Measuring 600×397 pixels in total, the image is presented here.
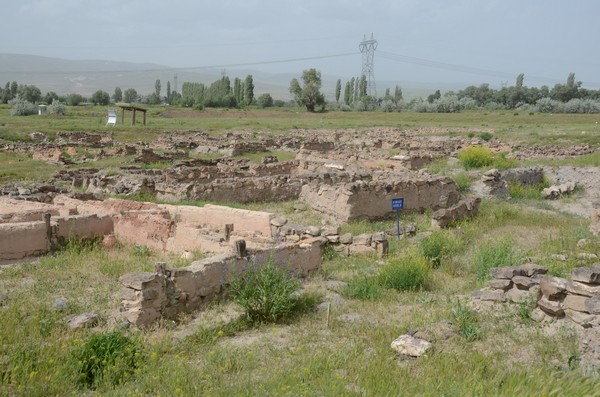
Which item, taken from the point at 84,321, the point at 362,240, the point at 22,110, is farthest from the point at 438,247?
the point at 22,110

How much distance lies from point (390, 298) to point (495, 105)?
87.7 meters

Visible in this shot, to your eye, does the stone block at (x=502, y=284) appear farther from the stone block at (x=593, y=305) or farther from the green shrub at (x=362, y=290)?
the green shrub at (x=362, y=290)

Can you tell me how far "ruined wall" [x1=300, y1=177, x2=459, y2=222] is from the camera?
13.9 metres

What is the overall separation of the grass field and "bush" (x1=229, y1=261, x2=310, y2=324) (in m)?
0.16

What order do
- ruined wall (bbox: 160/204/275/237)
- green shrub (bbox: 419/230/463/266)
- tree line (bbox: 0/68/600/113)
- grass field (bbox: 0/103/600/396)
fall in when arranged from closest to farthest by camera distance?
grass field (bbox: 0/103/600/396)
green shrub (bbox: 419/230/463/266)
ruined wall (bbox: 160/204/275/237)
tree line (bbox: 0/68/600/113)

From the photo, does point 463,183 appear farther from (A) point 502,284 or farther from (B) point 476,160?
(A) point 502,284

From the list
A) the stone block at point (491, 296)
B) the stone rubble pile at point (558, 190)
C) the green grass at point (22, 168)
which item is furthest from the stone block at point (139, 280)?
the green grass at point (22, 168)

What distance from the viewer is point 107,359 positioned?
559cm

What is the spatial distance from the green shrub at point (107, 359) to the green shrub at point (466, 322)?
360 centimetres

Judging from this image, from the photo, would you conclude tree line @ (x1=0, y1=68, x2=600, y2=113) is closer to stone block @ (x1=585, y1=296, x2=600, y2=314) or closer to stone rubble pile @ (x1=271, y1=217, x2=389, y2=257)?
stone rubble pile @ (x1=271, y1=217, x2=389, y2=257)

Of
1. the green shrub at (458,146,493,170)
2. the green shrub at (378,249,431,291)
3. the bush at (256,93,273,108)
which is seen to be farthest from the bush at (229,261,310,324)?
the bush at (256,93,273,108)

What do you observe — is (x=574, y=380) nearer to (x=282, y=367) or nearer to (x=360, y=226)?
(x=282, y=367)

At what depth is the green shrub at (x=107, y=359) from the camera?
5.37 meters

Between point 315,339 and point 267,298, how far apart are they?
93 centimetres
